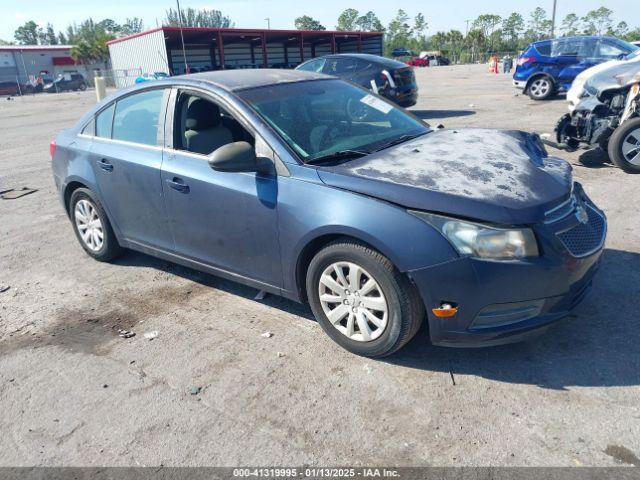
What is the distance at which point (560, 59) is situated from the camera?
15227 millimetres

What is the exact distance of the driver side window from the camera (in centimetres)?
417

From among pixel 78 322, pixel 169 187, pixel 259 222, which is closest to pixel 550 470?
pixel 259 222

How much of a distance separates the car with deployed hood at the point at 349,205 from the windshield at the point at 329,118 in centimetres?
2

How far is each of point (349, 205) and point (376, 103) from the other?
1745 millimetres

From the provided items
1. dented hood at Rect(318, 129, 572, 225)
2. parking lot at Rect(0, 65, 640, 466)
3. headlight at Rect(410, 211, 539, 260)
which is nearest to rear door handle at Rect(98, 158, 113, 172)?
parking lot at Rect(0, 65, 640, 466)

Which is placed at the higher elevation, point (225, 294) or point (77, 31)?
point (77, 31)

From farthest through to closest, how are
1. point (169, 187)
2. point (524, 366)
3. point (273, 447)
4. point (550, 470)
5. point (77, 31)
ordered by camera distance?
point (77, 31) → point (169, 187) → point (524, 366) → point (273, 447) → point (550, 470)

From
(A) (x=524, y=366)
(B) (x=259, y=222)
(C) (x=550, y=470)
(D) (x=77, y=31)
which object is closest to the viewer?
(C) (x=550, y=470)

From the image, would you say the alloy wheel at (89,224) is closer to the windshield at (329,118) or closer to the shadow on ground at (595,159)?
the windshield at (329,118)

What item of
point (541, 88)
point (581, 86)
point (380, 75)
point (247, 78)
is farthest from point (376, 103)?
point (541, 88)

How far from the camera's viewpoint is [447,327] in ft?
10.0

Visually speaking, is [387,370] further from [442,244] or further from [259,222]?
→ [259,222]

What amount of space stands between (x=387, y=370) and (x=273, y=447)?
894 millimetres

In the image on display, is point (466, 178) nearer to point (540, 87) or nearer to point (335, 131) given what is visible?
point (335, 131)
